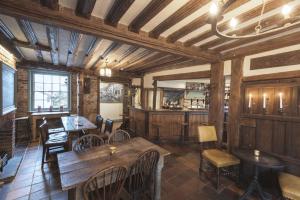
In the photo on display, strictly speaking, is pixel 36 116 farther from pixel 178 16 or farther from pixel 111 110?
pixel 178 16

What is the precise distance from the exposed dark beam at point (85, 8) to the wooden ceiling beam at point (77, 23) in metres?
0.06

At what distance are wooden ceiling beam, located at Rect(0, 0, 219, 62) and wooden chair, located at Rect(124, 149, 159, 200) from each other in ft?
5.29

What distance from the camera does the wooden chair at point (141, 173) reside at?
1752 millimetres

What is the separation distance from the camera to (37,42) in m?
3.07

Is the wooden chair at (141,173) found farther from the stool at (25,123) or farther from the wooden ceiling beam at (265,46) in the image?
the stool at (25,123)

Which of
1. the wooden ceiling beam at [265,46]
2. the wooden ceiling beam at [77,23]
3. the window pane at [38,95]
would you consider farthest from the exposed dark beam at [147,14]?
the window pane at [38,95]

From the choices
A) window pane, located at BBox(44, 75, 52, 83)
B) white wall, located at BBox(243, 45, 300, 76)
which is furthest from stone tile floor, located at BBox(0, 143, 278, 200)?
window pane, located at BBox(44, 75, 52, 83)

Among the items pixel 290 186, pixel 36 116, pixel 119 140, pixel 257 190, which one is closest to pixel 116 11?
pixel 119 140

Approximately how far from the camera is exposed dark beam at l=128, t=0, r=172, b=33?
5.23ft

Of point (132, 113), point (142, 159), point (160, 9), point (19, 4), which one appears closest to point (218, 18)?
point (160, 9)

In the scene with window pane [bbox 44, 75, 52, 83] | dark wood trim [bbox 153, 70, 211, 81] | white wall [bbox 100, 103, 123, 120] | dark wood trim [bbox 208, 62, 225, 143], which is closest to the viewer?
dark wood trim [bbox 208, 62, 225, 143]

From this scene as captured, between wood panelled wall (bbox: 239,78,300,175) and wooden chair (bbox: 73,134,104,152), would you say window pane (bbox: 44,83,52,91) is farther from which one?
wood panelled wall (bbox: 239,78,300,175)

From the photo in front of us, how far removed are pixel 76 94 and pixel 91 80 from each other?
2.64ft

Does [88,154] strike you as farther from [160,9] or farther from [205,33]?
[205,33]
